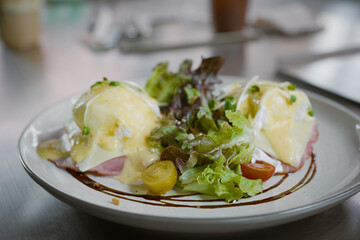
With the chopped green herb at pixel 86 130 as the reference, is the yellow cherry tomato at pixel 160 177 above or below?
below

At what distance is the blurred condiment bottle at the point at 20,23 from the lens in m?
3.22

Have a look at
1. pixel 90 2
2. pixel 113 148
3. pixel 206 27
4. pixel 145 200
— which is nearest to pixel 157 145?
pixel 113 148

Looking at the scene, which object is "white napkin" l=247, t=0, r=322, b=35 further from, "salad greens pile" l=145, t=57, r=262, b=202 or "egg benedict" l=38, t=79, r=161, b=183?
"egg benedict" l=38, t=79, r=161, b=183

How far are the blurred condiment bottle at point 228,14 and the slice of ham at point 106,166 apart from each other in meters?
2.17

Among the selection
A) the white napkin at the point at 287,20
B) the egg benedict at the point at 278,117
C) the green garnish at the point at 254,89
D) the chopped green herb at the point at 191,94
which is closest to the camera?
the egg benedict at the point at 278,117

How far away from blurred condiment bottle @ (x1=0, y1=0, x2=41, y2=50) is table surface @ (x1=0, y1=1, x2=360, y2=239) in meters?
0.10

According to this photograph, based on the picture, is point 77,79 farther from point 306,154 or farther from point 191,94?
point 306,154

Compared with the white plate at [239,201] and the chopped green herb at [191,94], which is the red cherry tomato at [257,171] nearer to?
the white plate at [239,201]

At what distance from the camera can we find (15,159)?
1.76 meters

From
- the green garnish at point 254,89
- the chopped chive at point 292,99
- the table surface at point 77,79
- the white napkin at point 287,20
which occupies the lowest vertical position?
the table surface at point 77,79

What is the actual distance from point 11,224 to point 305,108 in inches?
41.0

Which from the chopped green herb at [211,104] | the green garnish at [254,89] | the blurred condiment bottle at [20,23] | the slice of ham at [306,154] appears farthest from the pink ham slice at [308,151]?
the blurred condiment bottle at [20,23]

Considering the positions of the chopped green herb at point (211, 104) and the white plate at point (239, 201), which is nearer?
the white plate at point (239, 201)

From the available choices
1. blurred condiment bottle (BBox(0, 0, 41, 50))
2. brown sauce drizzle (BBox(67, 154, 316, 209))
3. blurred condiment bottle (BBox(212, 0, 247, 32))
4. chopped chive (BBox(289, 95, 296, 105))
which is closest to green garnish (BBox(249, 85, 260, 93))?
chopped chive (BBox(289, 95, 296, 105))
